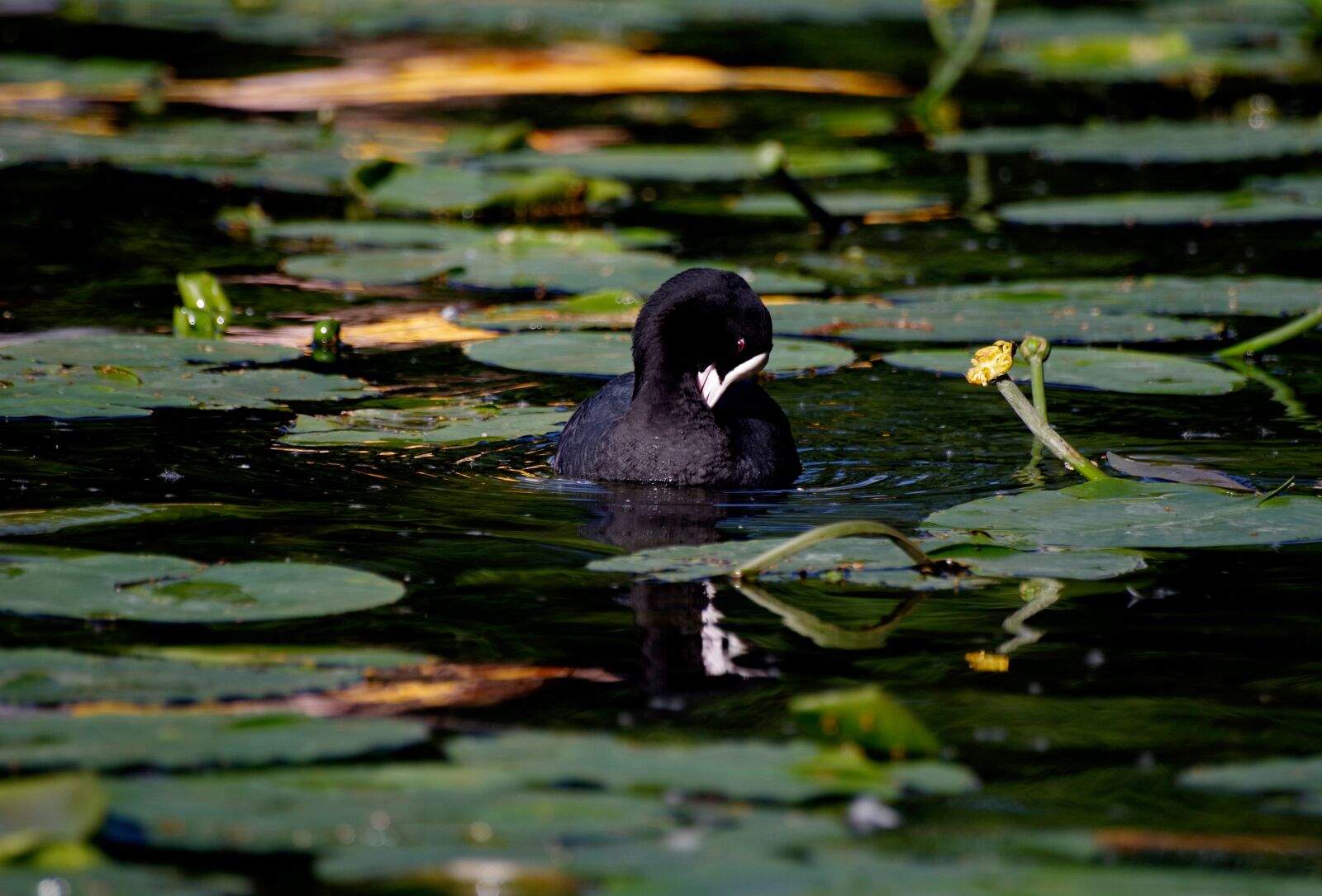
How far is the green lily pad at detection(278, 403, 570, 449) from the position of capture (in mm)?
6918

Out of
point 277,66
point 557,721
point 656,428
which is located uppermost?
point 277,66

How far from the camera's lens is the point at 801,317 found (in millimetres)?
9086

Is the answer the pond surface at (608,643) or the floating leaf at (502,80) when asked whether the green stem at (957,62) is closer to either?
the pond surface at (608,643)

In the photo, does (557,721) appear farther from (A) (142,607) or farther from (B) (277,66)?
(B) (277,66)

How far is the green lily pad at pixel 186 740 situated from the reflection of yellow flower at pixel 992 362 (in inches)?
90.9

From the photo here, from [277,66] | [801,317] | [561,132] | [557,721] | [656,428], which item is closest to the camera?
[557,721]

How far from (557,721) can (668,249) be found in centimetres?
708

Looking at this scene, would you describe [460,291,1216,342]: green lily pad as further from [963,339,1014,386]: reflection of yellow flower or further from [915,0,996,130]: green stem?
[915,0,996,130]: green stem

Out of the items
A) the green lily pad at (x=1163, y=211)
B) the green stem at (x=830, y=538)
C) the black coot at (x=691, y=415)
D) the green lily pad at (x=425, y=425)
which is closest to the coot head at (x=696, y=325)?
the black coot at (x=691, y=415)

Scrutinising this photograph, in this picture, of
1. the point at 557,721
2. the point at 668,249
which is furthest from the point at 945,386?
the point at 557,721

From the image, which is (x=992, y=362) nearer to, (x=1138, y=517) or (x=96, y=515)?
(x=1138, y=517)

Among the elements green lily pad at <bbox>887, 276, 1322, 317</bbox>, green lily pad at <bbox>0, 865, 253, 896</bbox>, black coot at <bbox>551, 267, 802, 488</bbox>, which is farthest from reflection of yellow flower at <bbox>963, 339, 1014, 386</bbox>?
green lily pad at <bbox>887, 276, 1322, 317</bbox>

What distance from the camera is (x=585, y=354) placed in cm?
826

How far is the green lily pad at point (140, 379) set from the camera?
23.0 ft
